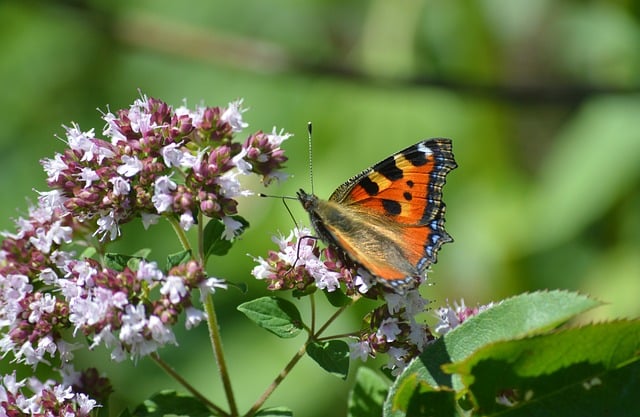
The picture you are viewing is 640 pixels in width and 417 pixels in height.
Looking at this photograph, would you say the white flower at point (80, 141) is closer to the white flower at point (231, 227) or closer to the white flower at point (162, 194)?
the white flower at point (162, 194)

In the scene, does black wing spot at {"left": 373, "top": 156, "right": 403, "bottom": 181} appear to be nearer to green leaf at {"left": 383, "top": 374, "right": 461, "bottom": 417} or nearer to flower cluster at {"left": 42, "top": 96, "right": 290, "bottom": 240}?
flower cluster at {"left": 42, "top": 96, "right": 290, "bottom": 240}

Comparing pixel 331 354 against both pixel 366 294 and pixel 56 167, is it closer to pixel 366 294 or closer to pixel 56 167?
pixel 366 294

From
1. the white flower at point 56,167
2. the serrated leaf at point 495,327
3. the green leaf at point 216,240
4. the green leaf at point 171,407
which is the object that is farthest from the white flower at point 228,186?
the serrated leaf at point 495,327

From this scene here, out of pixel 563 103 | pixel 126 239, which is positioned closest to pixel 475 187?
pixel 563 103

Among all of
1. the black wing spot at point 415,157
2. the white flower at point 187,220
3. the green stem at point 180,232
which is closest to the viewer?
the white flower at point 187,220

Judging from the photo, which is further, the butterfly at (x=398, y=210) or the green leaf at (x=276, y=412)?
the butterfly at (x=398, y=210)

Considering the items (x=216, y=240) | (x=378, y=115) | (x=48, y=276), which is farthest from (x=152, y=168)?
(x=378, y=115)

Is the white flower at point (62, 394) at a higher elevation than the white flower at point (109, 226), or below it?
below
